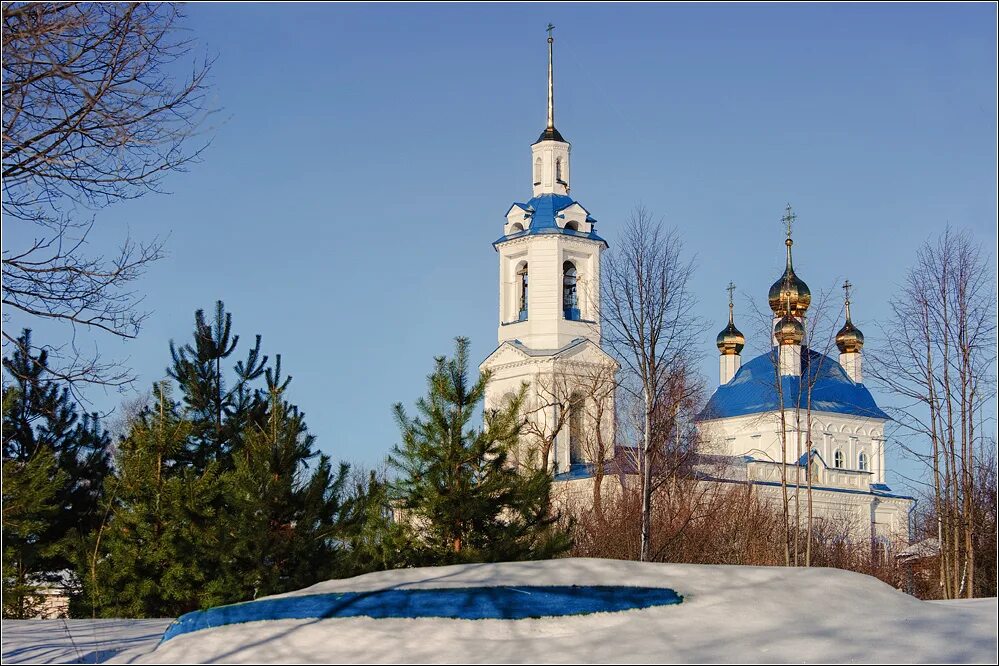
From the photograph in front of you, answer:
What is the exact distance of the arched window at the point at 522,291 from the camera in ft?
171

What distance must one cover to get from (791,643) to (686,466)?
1073 inches

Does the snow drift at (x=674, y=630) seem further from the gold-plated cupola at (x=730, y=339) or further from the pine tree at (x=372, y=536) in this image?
the gold-plated cupola at (x=730, y=339)

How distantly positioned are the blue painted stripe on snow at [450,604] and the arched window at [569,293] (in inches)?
1574

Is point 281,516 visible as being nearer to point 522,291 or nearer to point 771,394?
point 522,291

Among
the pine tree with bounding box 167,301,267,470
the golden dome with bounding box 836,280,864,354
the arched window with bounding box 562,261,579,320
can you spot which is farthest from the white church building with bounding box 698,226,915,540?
the pine tree with bounding box 167,301,267,470

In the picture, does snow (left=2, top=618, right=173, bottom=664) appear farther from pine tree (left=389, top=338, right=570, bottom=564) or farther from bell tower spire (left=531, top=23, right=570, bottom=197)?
bell tower spire (left=531, top=23, right=570, bottom=197)

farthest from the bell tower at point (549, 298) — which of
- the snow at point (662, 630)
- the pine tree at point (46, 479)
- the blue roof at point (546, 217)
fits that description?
the snow at point (662, 630)

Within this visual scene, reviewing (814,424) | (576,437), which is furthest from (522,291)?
(814,424)

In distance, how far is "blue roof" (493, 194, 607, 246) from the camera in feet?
166

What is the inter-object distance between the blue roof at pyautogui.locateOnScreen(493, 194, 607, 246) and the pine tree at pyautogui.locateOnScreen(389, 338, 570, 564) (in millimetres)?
33246

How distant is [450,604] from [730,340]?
59.0 metres

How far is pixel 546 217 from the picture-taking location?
5116 cm

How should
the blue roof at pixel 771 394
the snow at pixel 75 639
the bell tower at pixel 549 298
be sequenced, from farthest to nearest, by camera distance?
the blue roof at pixel 771 394, the bell tower at pixel 549 298, the snow at pixel 75 639

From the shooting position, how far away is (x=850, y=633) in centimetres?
1019
